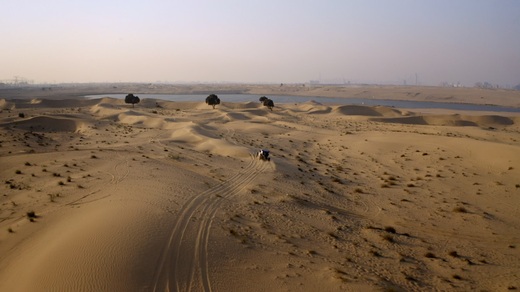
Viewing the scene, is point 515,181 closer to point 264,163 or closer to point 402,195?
point 402,195

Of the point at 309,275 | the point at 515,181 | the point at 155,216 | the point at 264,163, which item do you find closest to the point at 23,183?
the point at 155,216

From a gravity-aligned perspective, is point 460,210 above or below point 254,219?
below

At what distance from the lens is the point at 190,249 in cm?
916

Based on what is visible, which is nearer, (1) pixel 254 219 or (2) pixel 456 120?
(1) pixel 254 219

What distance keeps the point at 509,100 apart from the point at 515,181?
11910 centimetres

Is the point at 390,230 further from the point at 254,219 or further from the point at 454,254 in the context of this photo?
the point at 254,219

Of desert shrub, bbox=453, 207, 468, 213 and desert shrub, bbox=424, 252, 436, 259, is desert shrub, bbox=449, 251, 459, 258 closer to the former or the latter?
desert shrub, bbox=424, 252, 436, 259

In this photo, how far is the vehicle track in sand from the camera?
7.78 metres

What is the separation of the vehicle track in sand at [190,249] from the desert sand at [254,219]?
0.04m

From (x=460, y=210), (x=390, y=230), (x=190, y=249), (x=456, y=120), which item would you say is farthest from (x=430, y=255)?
(x=456, y=120)

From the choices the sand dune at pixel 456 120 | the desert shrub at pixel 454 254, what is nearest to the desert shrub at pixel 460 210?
the desert shrub at pixel 454 254

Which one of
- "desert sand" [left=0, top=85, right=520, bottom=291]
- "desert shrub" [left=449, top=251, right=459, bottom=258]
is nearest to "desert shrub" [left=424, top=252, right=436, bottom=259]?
"desert sand" [left=0, top=85, right=520, bottom=291]

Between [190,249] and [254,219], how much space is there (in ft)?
10.1

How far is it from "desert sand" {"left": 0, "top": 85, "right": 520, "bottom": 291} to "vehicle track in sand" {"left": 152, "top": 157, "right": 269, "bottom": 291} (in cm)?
4
